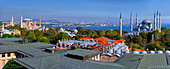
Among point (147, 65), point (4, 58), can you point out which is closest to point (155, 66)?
point (147, 65)

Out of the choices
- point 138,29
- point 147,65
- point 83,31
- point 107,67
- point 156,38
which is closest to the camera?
point 107,67

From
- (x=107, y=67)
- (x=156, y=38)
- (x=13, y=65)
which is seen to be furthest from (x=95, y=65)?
(x=156, y=38)

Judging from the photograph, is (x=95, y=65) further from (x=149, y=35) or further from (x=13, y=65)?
(x=149, y=35)

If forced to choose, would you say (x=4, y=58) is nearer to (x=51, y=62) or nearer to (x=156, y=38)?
(x=51, y=62)

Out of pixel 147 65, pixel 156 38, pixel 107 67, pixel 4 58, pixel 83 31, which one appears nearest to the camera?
pixel 107 67

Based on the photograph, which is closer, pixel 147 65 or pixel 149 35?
pixel 147 65

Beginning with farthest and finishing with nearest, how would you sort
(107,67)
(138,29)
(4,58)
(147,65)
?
(138,29), (4,58), (147,65), (107,67)

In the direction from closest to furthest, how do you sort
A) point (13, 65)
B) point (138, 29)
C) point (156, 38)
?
1. point (13, 65)
2. point (156, 38)
3. point (138, 29)

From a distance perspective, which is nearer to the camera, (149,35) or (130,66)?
(130,66)
